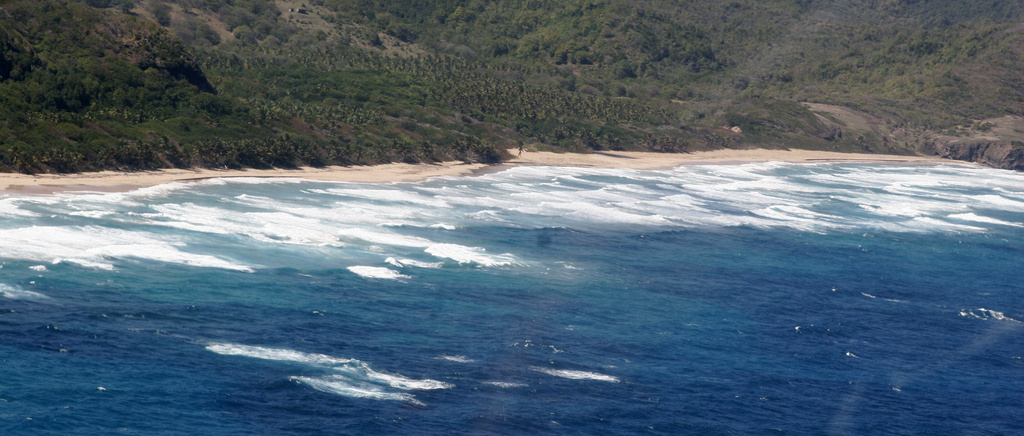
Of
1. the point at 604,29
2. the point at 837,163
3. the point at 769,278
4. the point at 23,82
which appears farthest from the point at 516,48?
the point at 769,278

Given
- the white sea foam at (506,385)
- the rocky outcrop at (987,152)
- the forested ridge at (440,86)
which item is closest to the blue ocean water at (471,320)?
the white sea foam at (506,385)

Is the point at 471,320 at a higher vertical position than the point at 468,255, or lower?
lower

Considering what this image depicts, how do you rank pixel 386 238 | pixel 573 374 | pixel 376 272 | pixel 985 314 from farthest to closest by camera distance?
1. pixel 386 238
2. pixel 985 314
3. pixel 376 272
4. pixel 573 374

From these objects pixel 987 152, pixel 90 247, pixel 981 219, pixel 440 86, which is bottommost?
pixel 981 219

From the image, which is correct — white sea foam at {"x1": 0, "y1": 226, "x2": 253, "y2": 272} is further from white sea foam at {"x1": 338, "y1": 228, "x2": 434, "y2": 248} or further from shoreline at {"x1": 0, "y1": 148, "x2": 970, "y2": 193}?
shoreline at {"x1": 0, "y1": 148, "x2": 970, "y2": 193}

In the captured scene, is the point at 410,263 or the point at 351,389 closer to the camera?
the point at 351,389

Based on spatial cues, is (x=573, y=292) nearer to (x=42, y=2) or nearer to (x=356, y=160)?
(x=356, y=160)

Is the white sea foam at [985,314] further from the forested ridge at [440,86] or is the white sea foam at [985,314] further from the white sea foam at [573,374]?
the forested ridge at [440,86]

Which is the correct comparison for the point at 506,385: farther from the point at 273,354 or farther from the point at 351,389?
the point at 273,354

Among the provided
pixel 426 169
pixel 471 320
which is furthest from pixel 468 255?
pixel 426 169
